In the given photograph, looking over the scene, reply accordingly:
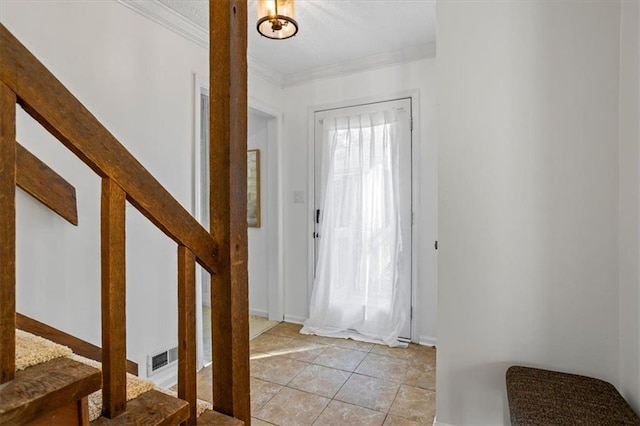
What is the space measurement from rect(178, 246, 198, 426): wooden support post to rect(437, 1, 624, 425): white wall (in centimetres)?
117

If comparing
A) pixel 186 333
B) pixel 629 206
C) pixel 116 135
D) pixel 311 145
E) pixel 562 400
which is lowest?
pixel 562 400

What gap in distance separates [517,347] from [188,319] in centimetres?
140

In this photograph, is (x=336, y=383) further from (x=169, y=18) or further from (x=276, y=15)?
(x=169, y=18)

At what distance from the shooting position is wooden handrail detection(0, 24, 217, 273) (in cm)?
61

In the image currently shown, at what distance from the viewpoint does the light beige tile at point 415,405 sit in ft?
6.15

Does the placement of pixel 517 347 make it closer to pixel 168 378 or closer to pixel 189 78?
pixel 168 378

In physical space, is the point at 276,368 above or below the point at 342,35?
below

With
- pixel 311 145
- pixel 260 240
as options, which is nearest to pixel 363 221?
pixel 311 145

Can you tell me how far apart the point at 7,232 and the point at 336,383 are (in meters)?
2.09

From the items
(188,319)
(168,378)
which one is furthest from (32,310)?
(188,319)

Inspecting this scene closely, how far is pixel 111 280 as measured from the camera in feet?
2.55

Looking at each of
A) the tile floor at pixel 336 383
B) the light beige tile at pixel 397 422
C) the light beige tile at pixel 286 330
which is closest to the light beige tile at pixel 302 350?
the tile floor at pixel 336 383

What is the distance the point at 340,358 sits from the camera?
2609 millimetres

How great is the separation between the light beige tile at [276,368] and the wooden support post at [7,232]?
6.21ft
